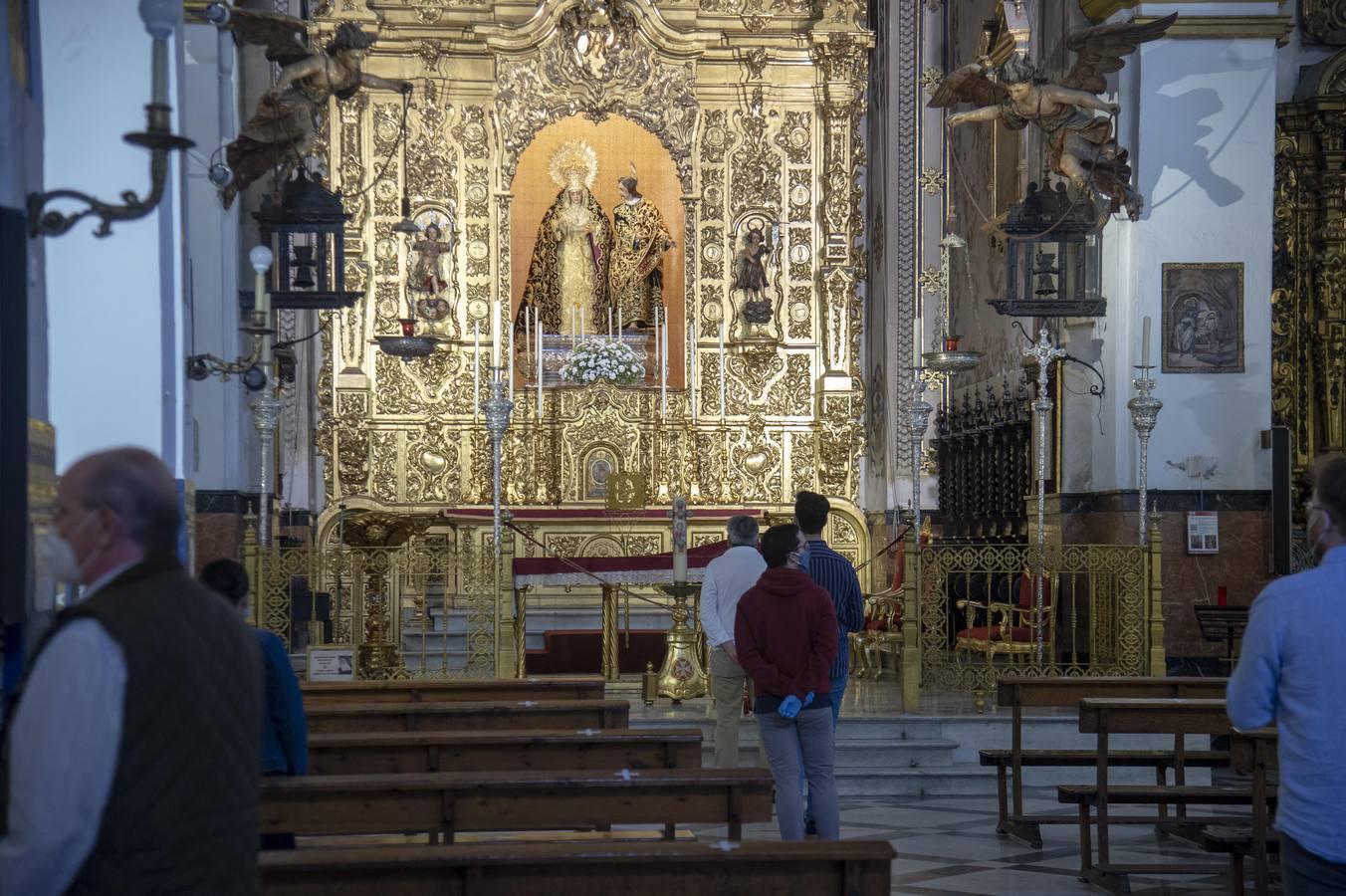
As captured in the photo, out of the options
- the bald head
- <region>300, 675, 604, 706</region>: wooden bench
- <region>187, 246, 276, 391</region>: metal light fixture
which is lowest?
<region>300, 675, 604, 706</region>: wooden bench

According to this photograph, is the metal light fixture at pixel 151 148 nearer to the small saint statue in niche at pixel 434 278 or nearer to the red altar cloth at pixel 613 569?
the red altar cloth at pixel 613 569

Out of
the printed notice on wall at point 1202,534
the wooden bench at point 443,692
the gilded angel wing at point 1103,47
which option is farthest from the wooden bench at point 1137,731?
the gilded angel wing at point 1103,47

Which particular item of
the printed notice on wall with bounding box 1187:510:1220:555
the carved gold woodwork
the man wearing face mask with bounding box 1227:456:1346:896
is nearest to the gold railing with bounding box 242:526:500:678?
the printed notice on wall with bounding box 1187:510:1220:555

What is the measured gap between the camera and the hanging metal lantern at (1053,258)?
44.3 ft

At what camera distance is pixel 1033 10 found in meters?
16.3

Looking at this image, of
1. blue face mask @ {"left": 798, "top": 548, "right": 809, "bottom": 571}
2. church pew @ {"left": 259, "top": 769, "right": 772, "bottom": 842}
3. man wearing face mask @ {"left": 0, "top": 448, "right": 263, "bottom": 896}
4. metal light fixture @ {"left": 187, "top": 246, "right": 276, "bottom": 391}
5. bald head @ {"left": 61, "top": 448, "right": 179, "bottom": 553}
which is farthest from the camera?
→ metal light fixture @ {"left": 187, "top": 246, "right": 276, "bottom": 391}

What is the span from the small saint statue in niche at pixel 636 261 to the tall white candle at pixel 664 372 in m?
0.49

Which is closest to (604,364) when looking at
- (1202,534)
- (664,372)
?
(664,372)

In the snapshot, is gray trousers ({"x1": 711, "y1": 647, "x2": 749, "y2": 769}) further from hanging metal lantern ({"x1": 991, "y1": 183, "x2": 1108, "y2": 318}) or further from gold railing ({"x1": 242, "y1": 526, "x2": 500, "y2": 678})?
hanging metal lantern ({"x1": 991, "y1": 183, "x2": 1108, "y2": 318})

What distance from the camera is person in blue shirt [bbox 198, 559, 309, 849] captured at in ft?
18.5

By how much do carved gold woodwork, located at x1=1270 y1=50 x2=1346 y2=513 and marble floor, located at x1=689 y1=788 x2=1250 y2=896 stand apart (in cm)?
563

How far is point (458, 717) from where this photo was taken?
334 inches

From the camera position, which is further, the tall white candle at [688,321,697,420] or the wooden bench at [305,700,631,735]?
the tall white candle at [688,321,697,420]

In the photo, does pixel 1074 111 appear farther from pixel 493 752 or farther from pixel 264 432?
pixel 493 752
